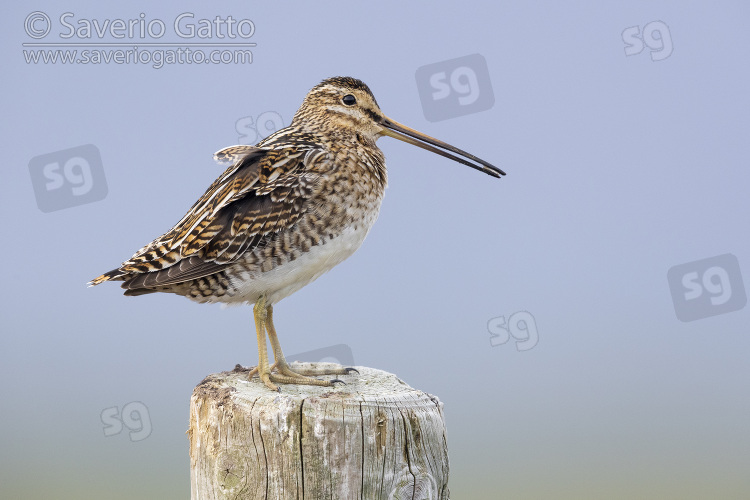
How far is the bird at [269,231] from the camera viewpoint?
159 inches

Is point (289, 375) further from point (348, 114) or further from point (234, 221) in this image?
point (348, 114)

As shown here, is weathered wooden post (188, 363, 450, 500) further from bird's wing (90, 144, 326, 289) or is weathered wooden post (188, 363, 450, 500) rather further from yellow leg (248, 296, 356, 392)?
bird's wing (90, 144, 326, 289)

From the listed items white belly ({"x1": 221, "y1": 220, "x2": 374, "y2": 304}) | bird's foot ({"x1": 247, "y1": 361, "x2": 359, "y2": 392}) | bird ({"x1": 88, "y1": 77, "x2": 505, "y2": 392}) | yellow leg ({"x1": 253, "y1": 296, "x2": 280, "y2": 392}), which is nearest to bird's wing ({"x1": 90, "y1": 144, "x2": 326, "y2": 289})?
bird ({"x1": 88, "y1": 77, "x2": 505, "y2": 392})

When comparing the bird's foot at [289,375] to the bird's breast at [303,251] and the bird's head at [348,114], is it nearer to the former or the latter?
the bird's breast at [303,251]

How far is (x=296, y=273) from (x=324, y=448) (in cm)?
108

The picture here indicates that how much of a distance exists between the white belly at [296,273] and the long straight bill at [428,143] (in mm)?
710

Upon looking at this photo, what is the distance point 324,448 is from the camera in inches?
131

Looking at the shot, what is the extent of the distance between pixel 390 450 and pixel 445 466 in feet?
1.09

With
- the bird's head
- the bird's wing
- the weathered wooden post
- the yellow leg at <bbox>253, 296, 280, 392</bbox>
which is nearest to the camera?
the weathered wooden post

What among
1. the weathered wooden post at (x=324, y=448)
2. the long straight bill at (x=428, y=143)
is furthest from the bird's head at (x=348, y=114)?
the weathered wooden post at (x=324, y=448)

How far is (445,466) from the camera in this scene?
358 centimetres

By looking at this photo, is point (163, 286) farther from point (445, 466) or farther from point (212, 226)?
point (445, 466)

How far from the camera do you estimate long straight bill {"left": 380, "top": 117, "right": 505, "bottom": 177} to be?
473 centimetres

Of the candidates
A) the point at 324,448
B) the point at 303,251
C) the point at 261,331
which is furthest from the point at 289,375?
the point at 324,448
